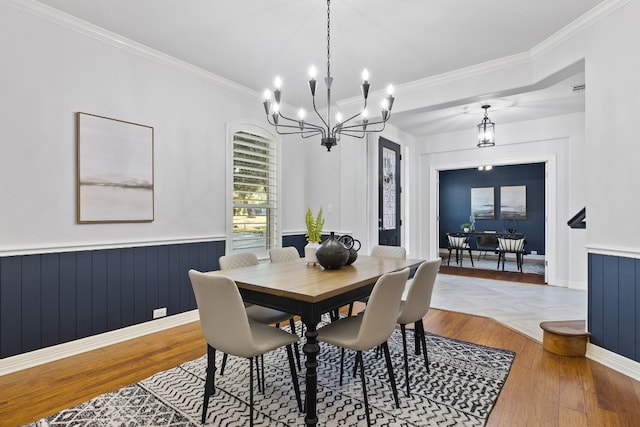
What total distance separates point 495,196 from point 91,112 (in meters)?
8.80

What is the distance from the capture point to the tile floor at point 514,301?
3943 mm

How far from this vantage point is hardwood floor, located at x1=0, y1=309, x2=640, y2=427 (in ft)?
6.72

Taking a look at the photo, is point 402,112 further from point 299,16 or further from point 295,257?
point 295,257

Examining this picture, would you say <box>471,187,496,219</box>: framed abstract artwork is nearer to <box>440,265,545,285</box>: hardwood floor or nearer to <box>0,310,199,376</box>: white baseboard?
<box>440,265,545,285</box>: hardwood floor

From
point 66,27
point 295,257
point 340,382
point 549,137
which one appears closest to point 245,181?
point 295,257

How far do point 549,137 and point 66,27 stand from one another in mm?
6490

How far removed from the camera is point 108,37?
3.08 metres

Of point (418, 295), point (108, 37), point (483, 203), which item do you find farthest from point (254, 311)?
point (483, 203)

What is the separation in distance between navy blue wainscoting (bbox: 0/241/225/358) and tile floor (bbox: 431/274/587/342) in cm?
323

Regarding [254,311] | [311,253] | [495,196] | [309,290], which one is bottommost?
[254,311]

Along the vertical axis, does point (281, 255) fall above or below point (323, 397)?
above

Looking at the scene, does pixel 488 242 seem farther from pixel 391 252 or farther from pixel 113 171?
pixel 113 171

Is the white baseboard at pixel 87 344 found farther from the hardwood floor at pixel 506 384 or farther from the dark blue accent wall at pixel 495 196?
the dark blue accent wall at pixel 495 196

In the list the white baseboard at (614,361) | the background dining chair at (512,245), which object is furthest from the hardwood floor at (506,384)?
the background dining chair at (512,245)
